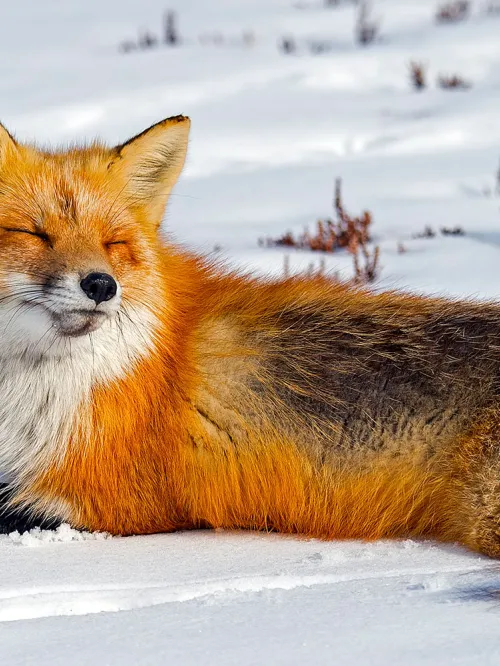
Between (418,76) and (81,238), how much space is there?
811 centimetres

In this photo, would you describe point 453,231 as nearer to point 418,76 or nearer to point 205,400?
point 418,76

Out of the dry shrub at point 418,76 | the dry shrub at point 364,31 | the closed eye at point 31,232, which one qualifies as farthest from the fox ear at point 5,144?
the dry shrub at point 364,31

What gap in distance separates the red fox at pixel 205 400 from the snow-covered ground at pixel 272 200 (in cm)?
14

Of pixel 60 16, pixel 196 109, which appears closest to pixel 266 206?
pixel 196 109

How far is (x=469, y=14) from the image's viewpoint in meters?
14.2

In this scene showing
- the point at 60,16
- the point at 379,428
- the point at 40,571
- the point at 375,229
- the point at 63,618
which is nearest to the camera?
the point at 63,618

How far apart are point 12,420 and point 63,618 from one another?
1.21m

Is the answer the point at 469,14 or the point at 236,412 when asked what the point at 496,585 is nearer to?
the point at 236,412

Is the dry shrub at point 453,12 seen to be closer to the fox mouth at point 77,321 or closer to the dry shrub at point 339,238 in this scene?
the dry shrub at point 339,238

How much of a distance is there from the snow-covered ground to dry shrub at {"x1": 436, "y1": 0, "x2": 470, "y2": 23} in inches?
9.5

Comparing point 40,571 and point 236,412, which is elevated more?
point 236,412

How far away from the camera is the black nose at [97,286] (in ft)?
11.0

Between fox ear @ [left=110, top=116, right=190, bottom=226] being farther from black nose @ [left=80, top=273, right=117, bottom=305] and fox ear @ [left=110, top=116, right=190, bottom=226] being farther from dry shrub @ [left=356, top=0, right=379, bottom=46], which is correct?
dry shrub @ [left=356, top=0, right=379, bottom=46]

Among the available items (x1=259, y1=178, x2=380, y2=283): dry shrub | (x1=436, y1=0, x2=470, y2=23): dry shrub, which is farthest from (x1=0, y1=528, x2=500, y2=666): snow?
(x1=436, y1=0, x2=470, y2=23): dry shrub
